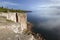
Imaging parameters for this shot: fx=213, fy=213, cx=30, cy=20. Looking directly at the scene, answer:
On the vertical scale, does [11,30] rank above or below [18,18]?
above

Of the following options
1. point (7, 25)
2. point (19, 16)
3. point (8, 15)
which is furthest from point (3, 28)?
point (19, 16)

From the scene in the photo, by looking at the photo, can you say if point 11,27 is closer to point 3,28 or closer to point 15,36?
point 3,28

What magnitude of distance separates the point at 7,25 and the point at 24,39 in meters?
3.83

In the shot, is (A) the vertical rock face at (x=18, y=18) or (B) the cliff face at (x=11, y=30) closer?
(B) the cliff face at (x=11, y=30)

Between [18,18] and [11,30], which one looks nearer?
[11,30]

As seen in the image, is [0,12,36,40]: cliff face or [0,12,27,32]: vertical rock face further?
[0,12,27,32]: vertical rock face

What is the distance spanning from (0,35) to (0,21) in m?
3.66

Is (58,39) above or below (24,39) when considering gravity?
below

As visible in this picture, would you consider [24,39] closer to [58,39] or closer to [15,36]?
[15,36]

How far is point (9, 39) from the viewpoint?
16.0m

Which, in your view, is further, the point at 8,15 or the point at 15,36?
the point at 8,15

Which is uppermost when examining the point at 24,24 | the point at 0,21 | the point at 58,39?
the point at 0,21

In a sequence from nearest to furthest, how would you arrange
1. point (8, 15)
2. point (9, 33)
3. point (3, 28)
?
point (9, 33) → point (3, 28) → point (8, 15)

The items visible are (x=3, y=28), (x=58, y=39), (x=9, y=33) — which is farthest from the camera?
(x=58, y=39)
